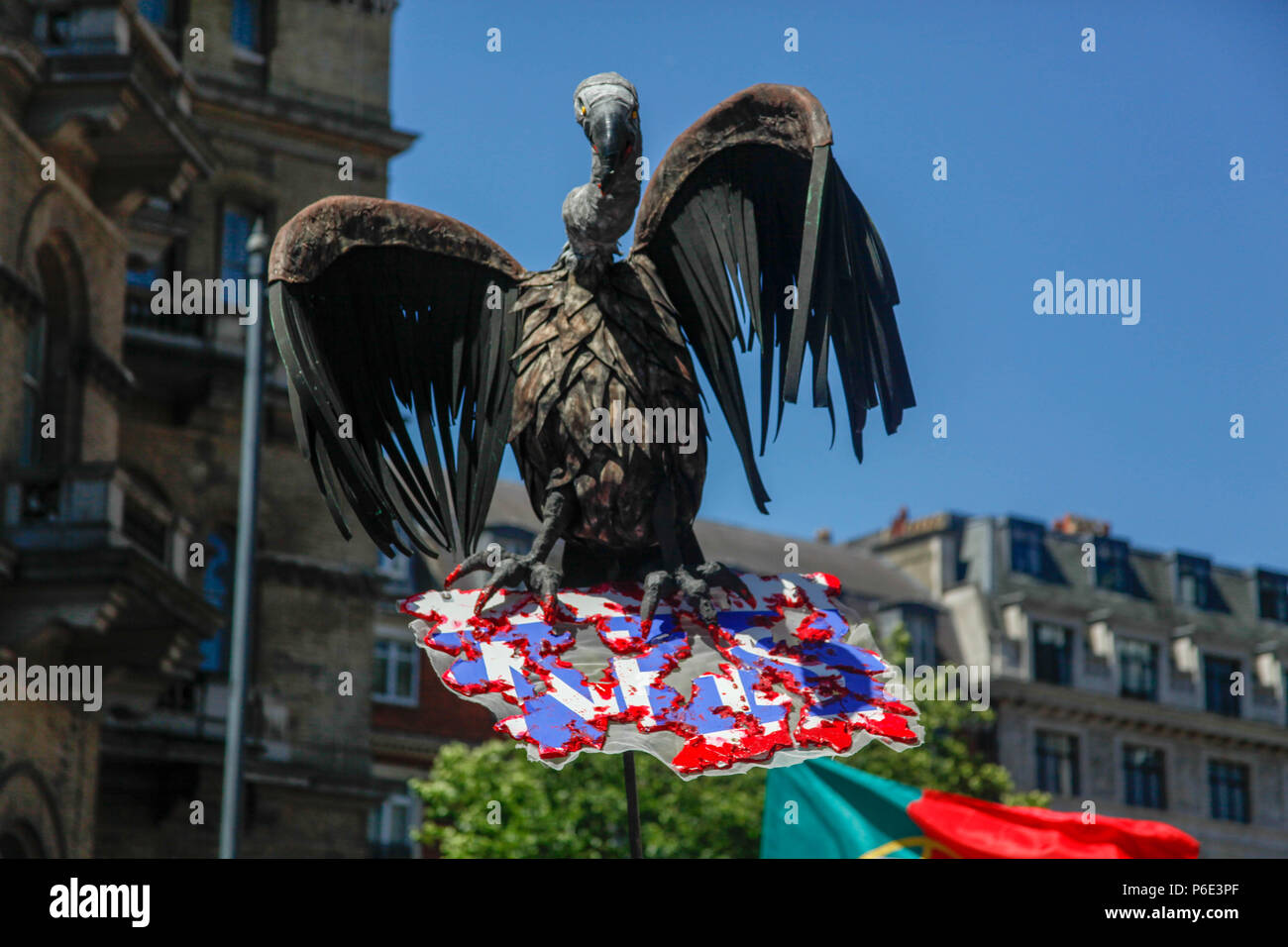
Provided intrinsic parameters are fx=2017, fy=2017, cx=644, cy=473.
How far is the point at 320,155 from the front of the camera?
32.3 metres

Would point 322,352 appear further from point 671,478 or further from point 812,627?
point 812,627

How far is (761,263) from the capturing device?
6.32m

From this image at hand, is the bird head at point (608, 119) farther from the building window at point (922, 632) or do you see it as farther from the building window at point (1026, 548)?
the building window at point (1026, 548)

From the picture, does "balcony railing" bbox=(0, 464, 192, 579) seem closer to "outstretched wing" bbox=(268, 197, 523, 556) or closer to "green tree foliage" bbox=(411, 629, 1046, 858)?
"green tree foliage" bbox=(411, 629, 1046, 858)

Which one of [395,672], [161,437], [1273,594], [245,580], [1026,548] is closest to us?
[245,580]

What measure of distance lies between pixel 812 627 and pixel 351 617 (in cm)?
2552

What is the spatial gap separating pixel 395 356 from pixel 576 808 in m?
24.4

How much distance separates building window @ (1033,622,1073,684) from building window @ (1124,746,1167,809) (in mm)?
2453

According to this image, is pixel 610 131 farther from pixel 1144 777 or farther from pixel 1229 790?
pixel 1229 790

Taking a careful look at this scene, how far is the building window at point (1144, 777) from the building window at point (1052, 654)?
2.45 metres

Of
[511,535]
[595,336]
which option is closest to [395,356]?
[595,336]

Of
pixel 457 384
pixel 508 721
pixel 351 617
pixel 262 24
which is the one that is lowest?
pixel 508 721

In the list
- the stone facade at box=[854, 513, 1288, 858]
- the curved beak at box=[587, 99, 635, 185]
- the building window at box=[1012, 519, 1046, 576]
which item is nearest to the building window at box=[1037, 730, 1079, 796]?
the stone facade at box=[854, 513, 1288, 858]
